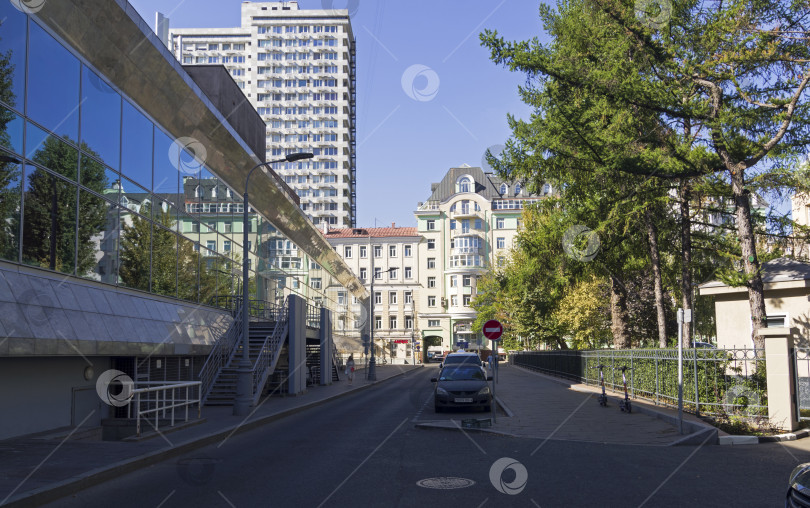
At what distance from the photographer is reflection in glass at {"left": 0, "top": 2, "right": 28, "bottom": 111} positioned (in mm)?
13492

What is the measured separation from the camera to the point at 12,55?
45.3ft

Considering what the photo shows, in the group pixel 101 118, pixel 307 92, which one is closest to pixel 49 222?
pixel 101 118

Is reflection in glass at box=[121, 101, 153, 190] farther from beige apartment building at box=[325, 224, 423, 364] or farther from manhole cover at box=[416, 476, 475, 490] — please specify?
beige apartment building at box=[325, 224, 423, 364]

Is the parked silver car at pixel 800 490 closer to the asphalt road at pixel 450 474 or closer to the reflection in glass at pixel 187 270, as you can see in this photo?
the asphalt road at pixel 450 474

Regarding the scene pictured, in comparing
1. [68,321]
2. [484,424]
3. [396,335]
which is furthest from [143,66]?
[396,335]

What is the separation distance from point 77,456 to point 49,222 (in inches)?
244

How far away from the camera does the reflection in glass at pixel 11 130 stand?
44.0 feet

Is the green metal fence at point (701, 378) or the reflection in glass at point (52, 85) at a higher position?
the reflection in glass at point (52, 85)

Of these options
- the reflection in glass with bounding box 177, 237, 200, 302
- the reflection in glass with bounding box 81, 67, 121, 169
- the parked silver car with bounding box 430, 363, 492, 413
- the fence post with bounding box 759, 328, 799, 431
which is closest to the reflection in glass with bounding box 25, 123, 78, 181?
the reflection in glass with bounding box 81, 67, 121, 169

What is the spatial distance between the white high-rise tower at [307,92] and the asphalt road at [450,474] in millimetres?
105066

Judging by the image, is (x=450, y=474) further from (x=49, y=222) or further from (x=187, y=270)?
(x=187, y=270)

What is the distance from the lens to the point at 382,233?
3718 inches

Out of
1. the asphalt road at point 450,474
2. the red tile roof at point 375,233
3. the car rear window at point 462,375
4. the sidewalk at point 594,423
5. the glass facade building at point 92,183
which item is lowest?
the sidewalk at point 594,423

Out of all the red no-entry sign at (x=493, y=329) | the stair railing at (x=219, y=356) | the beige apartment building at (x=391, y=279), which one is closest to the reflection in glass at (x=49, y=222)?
the stair railing at (x=219, y=356)
